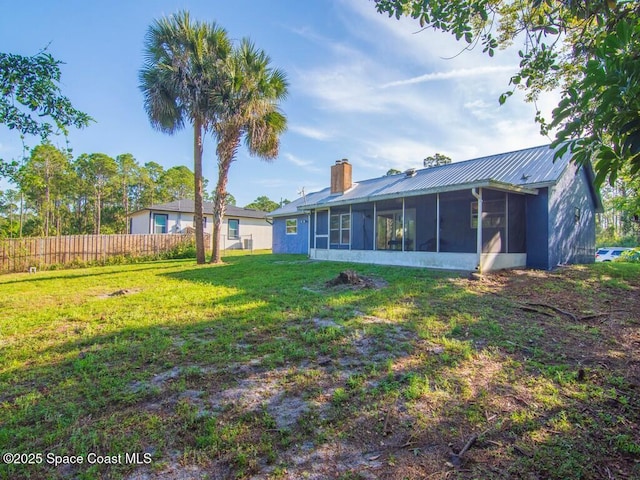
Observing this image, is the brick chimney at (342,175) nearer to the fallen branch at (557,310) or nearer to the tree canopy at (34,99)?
the fallen branch at (557,310)

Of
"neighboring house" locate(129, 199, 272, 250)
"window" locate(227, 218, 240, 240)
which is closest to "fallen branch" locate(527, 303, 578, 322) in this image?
A: "neighboring house" locate(129, 199, 272, 250)

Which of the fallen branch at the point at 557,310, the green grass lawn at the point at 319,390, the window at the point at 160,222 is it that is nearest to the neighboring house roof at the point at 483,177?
the fallen branch at the point at 557,310

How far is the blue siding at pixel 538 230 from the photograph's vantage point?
33.4ft

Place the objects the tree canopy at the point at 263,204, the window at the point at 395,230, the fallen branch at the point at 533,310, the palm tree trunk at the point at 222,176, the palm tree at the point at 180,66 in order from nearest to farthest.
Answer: the fallen branch at the point at 533,310 → the window at the point at 395,230 → the palm tree at the point at 180,66 → the palm tree trunk at the point at 222,176 → the tree canopy at the point at 263,204

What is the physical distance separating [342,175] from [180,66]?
837cm

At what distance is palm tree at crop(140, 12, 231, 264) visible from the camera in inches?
460

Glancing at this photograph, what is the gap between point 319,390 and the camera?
284 centimetres

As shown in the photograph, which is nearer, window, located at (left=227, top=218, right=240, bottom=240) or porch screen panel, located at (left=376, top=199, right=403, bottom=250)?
porch screen panel, located at (left=376, top=199, right=403, bottom=250)

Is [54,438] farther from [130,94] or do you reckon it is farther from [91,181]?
[91,181]

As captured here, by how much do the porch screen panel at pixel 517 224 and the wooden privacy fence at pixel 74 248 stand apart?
52.0 feet

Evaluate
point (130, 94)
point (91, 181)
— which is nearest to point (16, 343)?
point (130, 94)

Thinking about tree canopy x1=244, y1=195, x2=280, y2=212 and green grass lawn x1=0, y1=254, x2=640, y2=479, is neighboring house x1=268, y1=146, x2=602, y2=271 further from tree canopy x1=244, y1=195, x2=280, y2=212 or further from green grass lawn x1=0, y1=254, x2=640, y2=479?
tree canopy x1=244, y1=195, x2=280, y2=212

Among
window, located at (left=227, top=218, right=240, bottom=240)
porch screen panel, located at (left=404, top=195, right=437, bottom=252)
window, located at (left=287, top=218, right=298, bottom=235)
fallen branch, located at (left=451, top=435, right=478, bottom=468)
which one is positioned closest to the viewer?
fallen branch, located at (left=451, top=435, right=478, bottom=468)

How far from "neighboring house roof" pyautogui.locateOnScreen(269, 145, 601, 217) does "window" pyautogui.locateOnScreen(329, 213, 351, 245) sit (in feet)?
2.42
